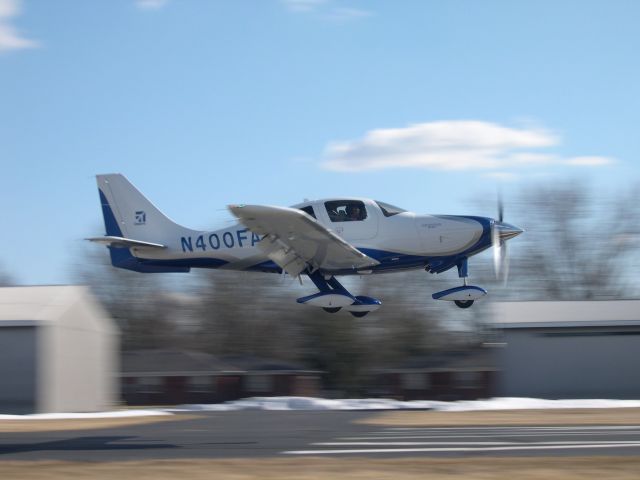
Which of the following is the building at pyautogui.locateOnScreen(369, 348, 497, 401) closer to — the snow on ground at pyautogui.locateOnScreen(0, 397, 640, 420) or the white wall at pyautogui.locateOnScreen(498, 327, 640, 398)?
the white wall at pyautogui.locateOnScreen(498, 327, 640, 398)

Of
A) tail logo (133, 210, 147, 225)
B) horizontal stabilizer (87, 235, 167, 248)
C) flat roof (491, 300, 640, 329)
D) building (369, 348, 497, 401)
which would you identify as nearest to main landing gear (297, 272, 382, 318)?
horizontal stabilizer (87, 235, 167, 248)

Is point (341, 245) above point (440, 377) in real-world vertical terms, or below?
above

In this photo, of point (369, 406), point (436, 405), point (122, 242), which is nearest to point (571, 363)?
point (436, 405)

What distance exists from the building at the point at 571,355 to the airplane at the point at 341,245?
16.9 metres

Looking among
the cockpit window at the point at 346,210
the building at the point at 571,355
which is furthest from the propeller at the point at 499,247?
the building at the point at 571,355

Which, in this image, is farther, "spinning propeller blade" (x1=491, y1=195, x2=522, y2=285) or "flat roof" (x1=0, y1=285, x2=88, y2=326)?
"flat roof" (x1=0, y1=285, x2=88, y2=326)

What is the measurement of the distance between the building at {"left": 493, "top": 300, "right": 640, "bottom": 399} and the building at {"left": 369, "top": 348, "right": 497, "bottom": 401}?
9371 mm

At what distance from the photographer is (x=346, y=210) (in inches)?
736

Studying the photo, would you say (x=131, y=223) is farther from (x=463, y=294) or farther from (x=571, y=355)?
(x=571, y=355)

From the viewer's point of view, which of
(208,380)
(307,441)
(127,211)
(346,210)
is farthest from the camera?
(208,380)

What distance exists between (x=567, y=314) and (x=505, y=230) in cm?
1899

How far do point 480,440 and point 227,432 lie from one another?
18.8 feet

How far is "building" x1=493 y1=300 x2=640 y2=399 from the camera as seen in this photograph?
114ft

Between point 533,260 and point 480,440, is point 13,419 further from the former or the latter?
point 533,260
